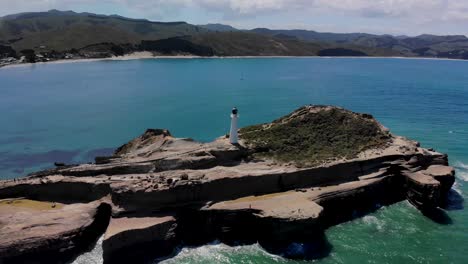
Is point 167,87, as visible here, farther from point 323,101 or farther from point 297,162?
point 297,162

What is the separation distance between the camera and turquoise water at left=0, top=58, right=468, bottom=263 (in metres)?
26.8

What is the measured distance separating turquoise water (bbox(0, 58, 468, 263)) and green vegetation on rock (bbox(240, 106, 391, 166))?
627cm

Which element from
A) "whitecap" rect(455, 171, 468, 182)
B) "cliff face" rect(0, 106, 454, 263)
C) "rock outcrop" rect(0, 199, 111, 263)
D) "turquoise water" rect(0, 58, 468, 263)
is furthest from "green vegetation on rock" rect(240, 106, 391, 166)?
"rock outcrop" rect(0, 199, 111, 263)

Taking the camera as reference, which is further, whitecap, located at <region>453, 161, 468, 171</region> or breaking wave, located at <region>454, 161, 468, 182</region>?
whitecap, located at <region>453, 161, 468, 171</region>

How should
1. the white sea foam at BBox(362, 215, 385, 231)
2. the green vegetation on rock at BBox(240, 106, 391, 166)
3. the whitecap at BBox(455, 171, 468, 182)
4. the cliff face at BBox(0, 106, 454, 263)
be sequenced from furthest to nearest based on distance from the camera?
1. the whitecap at BBox(455, 171, 468, 182)
2. the green vegetation on rock at BBox(240, 106, 391, 166)
3. the white sea foam at BBox(362, 215, 385, 231)
4. the cliff face at BBox(0, 106, 454, 263)

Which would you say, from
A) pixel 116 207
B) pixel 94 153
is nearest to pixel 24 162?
pixel 94 153

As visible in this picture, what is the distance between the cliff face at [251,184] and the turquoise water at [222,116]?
4.88 ft

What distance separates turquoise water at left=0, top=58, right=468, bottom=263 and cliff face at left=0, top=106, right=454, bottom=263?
149cm

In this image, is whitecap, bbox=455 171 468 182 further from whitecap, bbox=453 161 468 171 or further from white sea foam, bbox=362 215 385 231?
white sea foam, bbox=362 215 385 231

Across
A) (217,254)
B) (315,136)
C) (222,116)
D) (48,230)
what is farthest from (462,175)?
(222,116)

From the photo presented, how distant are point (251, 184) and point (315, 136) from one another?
9.62m

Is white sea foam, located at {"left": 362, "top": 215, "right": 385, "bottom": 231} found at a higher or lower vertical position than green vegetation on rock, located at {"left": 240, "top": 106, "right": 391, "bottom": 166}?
lower

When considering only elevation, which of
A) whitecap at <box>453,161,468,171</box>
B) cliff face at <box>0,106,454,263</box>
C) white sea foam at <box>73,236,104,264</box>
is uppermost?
cliff face at <box>0,106,454,263</box>

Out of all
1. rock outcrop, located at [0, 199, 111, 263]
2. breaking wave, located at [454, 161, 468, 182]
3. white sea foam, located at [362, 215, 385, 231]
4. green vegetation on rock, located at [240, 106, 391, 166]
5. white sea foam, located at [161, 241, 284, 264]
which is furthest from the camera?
breaking wave, located at [454, 161, 468, 182]
